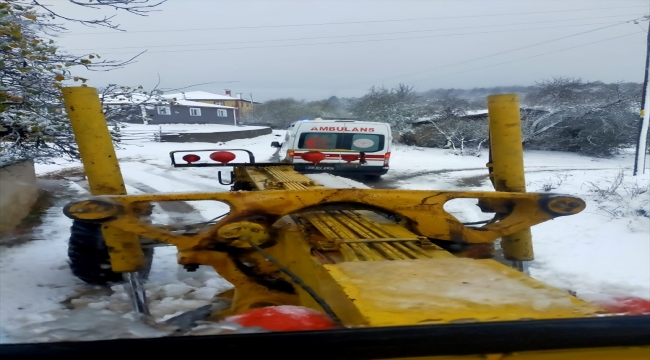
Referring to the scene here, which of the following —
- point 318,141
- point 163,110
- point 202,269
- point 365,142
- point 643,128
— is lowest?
point 202,269

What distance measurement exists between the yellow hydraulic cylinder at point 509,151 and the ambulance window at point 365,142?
27.8ft

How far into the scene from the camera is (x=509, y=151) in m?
2.56

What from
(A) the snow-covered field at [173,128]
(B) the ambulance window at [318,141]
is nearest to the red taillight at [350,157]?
(B) the ambulance window at [318,141]

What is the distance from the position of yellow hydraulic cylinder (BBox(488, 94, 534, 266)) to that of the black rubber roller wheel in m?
2.89

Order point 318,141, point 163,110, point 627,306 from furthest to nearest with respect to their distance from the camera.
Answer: point 318,141, point 163,110, point 627,306

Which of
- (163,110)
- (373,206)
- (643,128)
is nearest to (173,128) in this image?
(163,110)

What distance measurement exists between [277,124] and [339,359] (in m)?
11.8

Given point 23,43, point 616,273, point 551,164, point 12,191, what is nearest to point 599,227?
point 616,273

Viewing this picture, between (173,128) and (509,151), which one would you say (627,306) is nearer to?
(509,151)

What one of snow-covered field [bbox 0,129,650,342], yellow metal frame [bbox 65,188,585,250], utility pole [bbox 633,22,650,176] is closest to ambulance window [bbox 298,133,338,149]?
snow-covered field [bbox 0,129,650,342]

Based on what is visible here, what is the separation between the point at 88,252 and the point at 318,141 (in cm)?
720

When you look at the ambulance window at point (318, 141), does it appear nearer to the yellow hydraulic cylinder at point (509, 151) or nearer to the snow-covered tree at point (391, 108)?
the snow-covered tree at point (391, 108)

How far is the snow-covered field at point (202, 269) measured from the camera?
2.82 metres

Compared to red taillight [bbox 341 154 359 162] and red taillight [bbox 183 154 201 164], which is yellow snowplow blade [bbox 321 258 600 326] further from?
red taillight [bbox 341 154 359 162]
